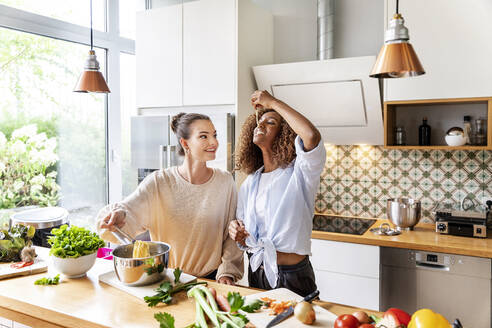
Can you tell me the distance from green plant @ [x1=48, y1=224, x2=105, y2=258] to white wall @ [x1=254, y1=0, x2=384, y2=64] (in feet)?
7.52

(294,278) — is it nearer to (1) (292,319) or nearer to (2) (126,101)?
(1) (292,319)

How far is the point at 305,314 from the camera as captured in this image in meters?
1.23

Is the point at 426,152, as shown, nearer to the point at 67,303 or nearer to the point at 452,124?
the point at 452,124

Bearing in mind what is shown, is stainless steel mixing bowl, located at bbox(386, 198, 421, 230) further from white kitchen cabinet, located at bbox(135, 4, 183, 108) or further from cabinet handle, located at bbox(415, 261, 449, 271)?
white kitchen cabinet, located at bbox(135, 4, 183, 108)

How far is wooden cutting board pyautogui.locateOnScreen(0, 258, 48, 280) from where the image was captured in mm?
1711

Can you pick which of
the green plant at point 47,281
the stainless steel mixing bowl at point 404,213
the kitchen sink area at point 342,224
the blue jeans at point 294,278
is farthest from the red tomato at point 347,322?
the stainless steel mixing bowl at point 404,213

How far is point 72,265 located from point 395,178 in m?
2.43

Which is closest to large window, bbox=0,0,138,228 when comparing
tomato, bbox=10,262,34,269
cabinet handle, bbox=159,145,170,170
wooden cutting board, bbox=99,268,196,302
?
cabinet handle, bbox=159,145,170,170

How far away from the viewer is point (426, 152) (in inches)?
122

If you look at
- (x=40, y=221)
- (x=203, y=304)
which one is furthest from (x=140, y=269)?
Result: (x=40, y=221)

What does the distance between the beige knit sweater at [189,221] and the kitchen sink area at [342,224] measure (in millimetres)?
1193

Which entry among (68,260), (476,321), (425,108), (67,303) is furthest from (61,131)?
(476,321)

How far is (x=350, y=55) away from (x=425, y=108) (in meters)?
0.69

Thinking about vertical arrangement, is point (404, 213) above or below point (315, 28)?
below
